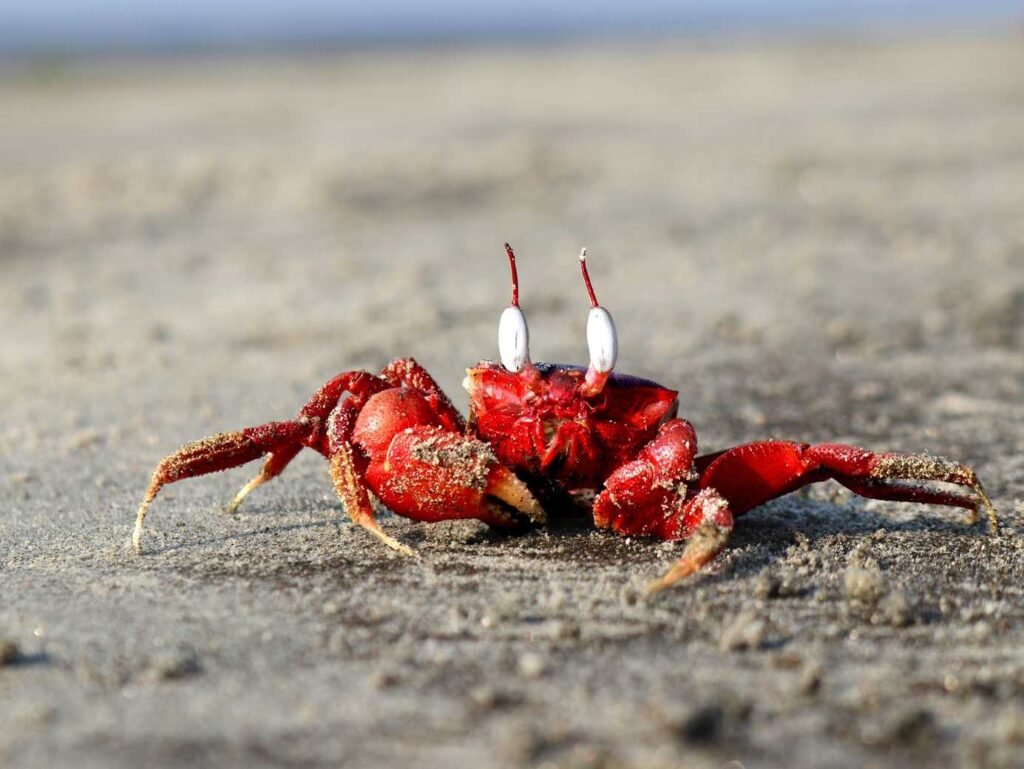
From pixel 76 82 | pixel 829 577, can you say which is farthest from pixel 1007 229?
pixel 76 82

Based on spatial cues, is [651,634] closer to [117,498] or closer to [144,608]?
[144,608]

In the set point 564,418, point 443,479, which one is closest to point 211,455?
point 443,479

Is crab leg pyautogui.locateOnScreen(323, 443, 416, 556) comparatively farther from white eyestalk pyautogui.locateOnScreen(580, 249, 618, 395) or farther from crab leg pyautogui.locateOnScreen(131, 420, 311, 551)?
white eyestalk pyautogui.locateOnScreen(580, 249, 618, 395)

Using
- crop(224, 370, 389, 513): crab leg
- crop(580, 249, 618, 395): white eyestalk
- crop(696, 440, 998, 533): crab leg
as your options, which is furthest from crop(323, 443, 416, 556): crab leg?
crop(696, 440, 998, 533): crab leg

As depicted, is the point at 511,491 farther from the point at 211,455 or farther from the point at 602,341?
the point at 211,455

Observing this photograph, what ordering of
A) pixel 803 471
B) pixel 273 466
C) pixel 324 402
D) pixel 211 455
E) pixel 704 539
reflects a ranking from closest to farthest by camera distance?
pixel 704 539
pixel 803 471
pixel 211 455
pixel 324 402
pixel 273 466

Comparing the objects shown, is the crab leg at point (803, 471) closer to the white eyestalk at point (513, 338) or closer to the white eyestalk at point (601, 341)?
the white eyestalk at point (601, 341)
